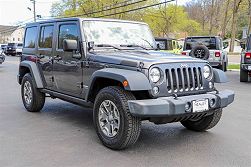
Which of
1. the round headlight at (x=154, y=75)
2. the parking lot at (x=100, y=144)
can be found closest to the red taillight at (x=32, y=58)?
the parking lot at (x=100, y=144)

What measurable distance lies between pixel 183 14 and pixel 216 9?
227 inches

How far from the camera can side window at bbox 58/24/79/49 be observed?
5.95 meters

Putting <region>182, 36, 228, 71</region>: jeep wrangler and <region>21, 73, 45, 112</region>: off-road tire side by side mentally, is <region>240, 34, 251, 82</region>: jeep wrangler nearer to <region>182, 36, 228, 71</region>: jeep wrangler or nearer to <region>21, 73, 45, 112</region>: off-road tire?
<region>182, 36, 228, 71</region>: jeep wrangler

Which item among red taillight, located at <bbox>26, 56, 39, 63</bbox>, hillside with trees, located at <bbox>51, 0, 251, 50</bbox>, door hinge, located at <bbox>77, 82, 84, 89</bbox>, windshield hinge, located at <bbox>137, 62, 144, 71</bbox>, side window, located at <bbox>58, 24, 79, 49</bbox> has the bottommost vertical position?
door hinge, located at <bbox>77, 82, 84, 89</bbox>

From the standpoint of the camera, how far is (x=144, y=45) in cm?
631

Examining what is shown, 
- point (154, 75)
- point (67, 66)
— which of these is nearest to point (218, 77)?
point (154, 75)

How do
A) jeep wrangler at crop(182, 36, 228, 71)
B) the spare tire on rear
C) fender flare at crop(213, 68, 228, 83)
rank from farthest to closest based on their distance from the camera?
1. jeep wrangler at crop(182, 36, 228, 71)
2. the spare tire on rear
3. fender flare at crop(213, 68, 228, 83)

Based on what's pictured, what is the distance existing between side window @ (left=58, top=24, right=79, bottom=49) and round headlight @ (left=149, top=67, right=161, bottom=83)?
1.79 metres

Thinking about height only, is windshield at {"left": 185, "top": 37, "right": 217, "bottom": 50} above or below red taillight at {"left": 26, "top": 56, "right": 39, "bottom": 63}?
above

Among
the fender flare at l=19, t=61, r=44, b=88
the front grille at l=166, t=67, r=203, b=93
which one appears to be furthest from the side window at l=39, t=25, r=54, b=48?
the front grille at l=166, t=67, r=203, b=93

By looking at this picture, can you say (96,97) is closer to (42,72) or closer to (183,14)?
(42,72)

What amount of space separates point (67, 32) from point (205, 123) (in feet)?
9.38

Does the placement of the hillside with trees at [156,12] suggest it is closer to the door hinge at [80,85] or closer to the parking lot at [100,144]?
the parking lot at [100,144]

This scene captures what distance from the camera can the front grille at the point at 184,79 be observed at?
4.74m
